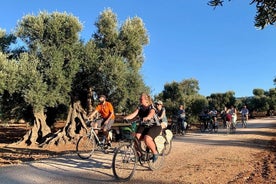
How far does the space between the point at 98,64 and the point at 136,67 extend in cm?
460

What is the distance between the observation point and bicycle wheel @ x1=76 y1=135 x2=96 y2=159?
12.3 meters

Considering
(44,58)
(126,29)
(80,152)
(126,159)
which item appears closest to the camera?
(126,159)

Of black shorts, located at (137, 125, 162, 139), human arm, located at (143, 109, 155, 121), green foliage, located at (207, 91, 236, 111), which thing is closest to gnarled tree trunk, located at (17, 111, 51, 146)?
black shorts, located at (137, 125, 162, 139)

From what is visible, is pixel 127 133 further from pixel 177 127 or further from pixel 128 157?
pixel 177 127

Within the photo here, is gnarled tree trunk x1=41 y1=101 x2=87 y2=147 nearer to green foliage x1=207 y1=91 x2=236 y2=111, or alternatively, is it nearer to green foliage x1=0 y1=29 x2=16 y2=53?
green foliage x1=0 y1=29 x2=16 y2=53

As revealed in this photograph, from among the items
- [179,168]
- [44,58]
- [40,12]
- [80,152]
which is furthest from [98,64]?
[179,168]

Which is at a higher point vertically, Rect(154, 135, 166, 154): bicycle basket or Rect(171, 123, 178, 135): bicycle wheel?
Rect(171, 123, 178, 135): bicycle wheel

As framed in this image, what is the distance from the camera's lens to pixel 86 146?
41.9 ft

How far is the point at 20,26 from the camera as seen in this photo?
29.3 metres

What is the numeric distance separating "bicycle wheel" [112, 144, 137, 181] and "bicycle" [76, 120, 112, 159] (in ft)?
12.0

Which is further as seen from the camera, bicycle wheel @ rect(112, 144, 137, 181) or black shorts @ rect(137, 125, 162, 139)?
black shorts @ rect(137, 125, 162, 139)

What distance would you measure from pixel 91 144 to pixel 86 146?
28cm

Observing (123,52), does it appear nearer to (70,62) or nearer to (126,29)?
(126,29)

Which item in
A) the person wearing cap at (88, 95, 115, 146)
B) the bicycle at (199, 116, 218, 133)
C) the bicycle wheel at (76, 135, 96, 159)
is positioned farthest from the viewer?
the bicycle at (199, 116, 218, 133)
